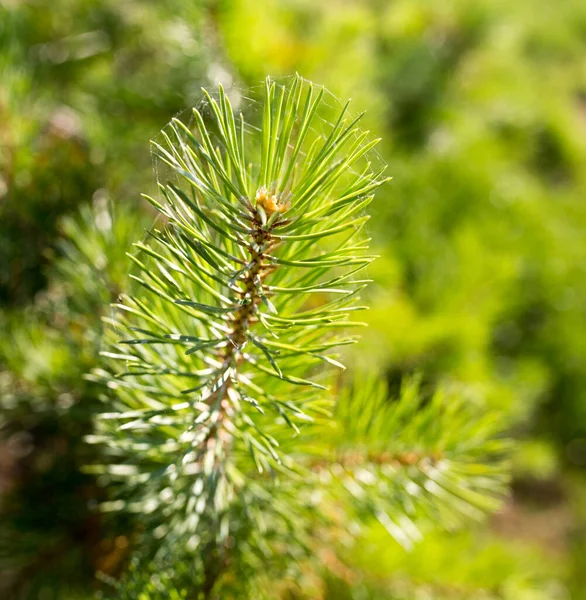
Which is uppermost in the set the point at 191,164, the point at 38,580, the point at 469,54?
the point at 469,54

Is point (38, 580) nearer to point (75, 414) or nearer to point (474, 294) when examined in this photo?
point (75, 414)

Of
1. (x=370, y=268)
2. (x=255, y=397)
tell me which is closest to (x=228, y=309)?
(x=255, y=397)

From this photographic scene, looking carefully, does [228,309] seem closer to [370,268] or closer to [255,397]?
[255,397]

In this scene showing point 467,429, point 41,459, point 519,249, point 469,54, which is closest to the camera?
point 467,429

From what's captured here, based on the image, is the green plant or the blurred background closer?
the green plant

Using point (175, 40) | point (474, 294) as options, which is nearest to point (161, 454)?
point (175, 40)
